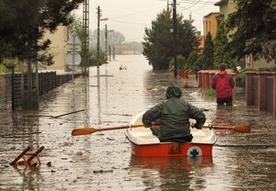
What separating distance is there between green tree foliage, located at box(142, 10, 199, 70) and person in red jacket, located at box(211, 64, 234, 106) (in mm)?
63459

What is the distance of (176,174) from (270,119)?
35.6 ft

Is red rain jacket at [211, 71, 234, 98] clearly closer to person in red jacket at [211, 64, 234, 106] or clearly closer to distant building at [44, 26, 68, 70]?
person in red jacket at [211, 64, 234, 106]

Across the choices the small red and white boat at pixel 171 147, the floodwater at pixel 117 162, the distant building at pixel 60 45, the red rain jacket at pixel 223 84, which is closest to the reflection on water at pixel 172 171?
the floodwater at pixel 117 162

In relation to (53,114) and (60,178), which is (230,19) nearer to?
(53,114)

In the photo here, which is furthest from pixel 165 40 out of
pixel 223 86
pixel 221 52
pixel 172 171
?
pixel 172 171

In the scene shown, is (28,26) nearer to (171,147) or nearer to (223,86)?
(171,147)

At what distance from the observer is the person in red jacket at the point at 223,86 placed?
26.9m

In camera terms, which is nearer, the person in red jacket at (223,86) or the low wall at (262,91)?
the low wall at (262,91)

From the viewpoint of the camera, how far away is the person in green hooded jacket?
44.5 ft

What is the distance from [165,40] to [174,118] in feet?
270

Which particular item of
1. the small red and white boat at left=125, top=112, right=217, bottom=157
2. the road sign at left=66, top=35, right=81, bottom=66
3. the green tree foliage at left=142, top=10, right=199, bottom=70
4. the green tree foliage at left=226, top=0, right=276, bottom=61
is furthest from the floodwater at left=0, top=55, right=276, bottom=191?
the green tree foliage at left=142, top=10, right=199, bottom=70

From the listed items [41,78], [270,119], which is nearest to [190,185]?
[270,119]

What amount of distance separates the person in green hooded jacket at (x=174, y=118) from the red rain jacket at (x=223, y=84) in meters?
13.2

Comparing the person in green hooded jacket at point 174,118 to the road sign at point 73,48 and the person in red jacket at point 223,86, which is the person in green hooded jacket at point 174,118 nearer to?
the person in red jacket at point 223,86
